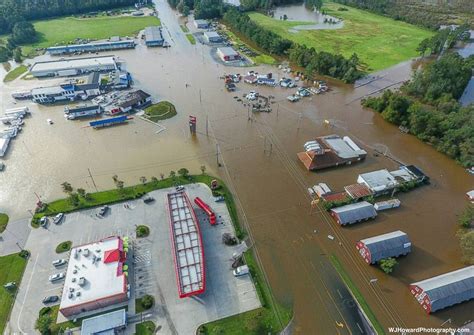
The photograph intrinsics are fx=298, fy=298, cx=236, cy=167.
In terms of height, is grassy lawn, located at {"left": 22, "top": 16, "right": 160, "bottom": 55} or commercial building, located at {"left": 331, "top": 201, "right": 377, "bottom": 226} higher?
grassy lawn, located at {"left": 22, "top": 16, "right": 160, "bottom": 55}

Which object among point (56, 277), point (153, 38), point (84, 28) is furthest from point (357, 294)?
point (84, 28)

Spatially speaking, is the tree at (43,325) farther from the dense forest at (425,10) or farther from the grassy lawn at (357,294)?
the dense forest at (425,10)

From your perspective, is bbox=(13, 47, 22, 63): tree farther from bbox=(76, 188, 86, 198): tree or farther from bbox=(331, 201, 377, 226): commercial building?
bbox=(331, 201, 377, 226): commercial building

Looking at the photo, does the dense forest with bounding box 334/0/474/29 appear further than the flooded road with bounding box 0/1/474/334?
Yes

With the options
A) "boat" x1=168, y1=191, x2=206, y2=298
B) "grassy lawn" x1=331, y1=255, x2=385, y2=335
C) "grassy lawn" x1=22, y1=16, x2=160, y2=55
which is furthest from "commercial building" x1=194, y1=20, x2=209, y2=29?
"grassy lawn" x1=331, y1=255, x2=385, y2=335

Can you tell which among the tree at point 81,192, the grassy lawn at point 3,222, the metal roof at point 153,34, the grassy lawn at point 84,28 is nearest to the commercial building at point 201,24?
the metal roof at point 153,34

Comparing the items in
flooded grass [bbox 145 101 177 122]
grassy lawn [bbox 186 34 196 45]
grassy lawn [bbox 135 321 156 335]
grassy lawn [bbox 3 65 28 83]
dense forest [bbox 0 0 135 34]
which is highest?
dense forest [bbox 0 0 135 34]

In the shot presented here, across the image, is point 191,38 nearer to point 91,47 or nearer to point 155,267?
point 91,47
